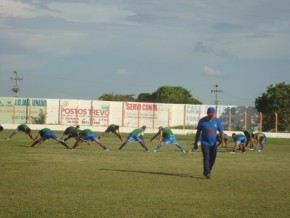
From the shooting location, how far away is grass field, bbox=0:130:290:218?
9.88 meters

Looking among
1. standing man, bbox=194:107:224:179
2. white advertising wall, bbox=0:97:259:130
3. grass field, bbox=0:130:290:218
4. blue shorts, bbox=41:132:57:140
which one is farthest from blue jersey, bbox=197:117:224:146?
white advertising wall, bbox=0:97:259:130

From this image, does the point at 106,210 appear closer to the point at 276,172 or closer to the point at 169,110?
the point at 276,172

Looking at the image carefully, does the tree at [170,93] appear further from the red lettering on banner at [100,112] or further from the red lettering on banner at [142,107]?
the red lettering on banner at [100,112]

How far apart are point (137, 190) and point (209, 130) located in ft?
13.2

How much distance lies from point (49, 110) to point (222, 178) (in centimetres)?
4449

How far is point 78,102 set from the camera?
60906 millimetres

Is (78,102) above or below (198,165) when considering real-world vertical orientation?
above

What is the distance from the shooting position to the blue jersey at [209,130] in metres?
15.8

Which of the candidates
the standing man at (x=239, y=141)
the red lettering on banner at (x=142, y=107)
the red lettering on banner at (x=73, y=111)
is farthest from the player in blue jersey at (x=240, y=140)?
the red lettering on banner at (x=142, y=107)

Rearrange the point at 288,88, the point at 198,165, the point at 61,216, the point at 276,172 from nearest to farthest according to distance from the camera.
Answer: the point at 61,216, the point at 276,172, the point at 198,165, the point at 288,88

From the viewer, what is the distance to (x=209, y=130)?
15.8 metres

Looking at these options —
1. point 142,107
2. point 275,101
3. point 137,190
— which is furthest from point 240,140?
point 275,101

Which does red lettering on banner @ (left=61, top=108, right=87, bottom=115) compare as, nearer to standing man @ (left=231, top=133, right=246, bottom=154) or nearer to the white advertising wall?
the white advertising wall

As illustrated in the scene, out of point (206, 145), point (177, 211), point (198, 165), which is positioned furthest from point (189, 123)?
point (177, 211)
